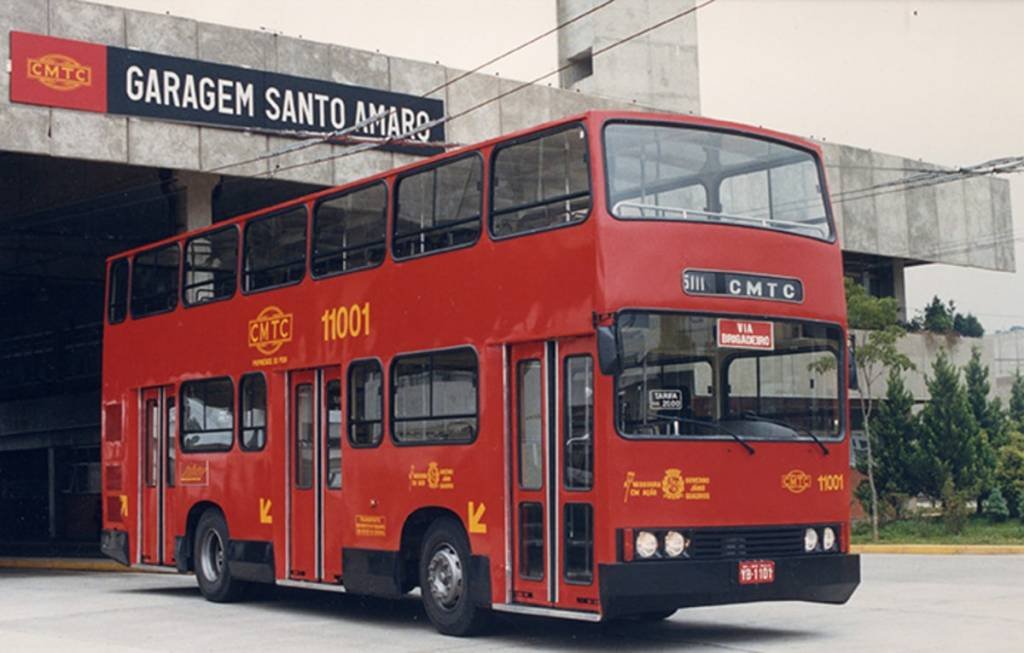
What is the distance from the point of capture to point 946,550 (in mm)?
24812

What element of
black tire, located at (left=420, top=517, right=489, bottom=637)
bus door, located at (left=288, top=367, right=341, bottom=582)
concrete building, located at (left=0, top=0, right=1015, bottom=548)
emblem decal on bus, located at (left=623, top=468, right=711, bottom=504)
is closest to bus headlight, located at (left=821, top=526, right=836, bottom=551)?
emblem decal on bus, located at (left=623, top=468, right=711, bottom=504)

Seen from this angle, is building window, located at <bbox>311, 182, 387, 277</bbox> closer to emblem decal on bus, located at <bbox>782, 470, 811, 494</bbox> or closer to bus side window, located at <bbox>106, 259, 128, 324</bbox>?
emblem decal on bus, located at <bbox>782, 470, 811, 494</bbox>

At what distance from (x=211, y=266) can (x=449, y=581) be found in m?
6.47

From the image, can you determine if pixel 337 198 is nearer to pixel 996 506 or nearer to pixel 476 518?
pixel 476 518

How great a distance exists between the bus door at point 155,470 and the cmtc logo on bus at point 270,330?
8.16 feet

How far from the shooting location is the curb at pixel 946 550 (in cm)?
2425

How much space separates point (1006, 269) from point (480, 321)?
38861mm

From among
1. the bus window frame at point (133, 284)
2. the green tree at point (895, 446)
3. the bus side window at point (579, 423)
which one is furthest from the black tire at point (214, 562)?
the green tree at point (895, 446)

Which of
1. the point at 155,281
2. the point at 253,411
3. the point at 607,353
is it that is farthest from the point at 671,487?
the point at 155,281

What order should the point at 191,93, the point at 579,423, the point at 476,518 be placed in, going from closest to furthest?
the point at 579,423
the point at 476,518
the point at 191,93

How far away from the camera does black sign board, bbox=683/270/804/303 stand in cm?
1270

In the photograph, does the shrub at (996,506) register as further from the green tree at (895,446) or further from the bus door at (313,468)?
the bus door at (313,468)

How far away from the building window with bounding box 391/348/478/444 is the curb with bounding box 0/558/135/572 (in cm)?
1452

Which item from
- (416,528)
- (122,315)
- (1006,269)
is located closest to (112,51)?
(122,315)
